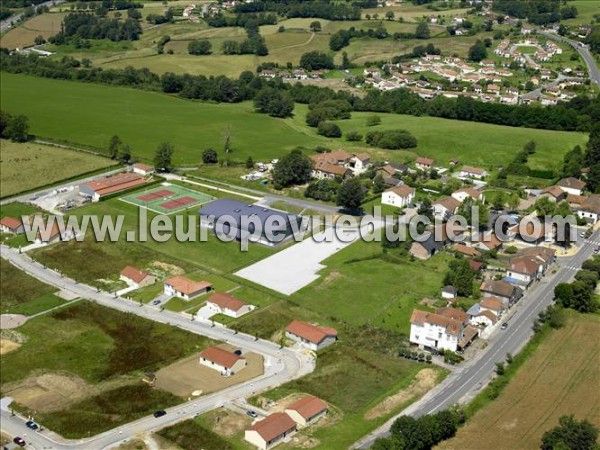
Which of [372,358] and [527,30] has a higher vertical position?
[527,30]

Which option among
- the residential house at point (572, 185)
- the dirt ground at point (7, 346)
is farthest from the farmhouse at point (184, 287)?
the residential house at point (572, 185)

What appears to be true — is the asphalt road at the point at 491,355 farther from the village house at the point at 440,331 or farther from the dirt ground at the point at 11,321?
the dirt ground at the point at 11,321

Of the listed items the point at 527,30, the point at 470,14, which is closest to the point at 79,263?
the point at 527,30

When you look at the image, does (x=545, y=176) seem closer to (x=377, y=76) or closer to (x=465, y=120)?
(x=465, y=120)

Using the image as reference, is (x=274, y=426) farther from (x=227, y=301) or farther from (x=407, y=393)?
(x=227, y=301)

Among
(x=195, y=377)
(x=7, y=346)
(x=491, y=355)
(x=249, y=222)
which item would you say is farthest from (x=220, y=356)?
(x=249, y=222)

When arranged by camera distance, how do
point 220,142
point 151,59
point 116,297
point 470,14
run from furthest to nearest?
point 470,14 → point 151,59 → point 220,142 → point 116,297

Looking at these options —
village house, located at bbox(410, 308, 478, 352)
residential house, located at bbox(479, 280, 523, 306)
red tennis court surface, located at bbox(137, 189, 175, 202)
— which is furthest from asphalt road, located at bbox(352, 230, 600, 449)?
red tennis court surface, located at bbox(137, 189, 175, 202)

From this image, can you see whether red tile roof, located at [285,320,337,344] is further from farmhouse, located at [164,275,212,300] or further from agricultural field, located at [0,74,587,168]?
agricultural field, located at [0,74,587,168]
